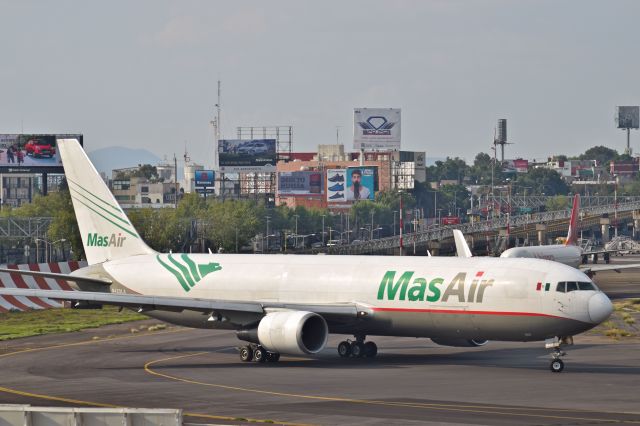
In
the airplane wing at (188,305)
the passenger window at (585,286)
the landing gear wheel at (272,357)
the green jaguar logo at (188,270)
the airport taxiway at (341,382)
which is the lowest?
the airport taxiway at (341,382)

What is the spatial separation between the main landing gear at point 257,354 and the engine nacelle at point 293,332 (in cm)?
187

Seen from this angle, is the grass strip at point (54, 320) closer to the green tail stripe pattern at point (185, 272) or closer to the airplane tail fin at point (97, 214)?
the airplane tail fin at point (97, 214)

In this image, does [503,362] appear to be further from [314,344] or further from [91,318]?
[91,318]

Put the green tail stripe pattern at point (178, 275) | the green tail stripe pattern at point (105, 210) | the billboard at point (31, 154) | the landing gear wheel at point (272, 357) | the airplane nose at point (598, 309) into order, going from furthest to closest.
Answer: the billboard at point (31, 154) → the green tail stripe pattern at point (105, 210) → the green tail stripe pattern at point (178, 275) → the landing gear wheel at point (272, 357) → the airplane nose at point (598, 309)

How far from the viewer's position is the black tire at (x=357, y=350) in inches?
2103

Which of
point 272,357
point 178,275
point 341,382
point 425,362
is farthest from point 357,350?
point 178,275

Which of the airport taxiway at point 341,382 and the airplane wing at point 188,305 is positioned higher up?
the airplane wing at point 188,305

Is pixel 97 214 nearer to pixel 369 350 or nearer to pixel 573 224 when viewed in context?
pixel 369 350

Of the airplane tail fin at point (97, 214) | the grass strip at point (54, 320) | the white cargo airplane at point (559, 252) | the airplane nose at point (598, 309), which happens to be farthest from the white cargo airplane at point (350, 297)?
the white cargo airplane at point (559, 252)

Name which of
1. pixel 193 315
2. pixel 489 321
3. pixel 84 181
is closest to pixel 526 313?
pixel 489 321

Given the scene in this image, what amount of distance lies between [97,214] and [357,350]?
15918mm

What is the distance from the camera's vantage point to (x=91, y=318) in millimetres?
74188

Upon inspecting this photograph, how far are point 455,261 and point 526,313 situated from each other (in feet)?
15.7

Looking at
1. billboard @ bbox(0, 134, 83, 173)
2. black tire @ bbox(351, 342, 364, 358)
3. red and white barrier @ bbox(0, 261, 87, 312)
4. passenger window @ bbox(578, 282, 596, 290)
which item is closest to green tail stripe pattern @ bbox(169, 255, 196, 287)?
black tire @ bbox(351, 342, 364, 358)
